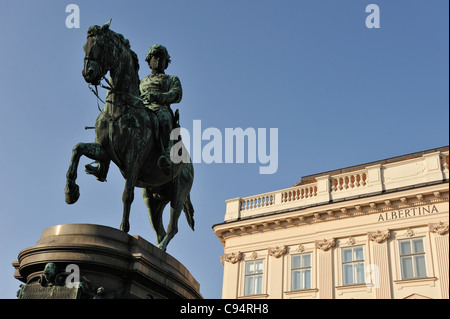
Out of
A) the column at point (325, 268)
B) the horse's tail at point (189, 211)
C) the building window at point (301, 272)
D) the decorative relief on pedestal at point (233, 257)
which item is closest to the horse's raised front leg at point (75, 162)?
the horse's tail at point (189, 211)

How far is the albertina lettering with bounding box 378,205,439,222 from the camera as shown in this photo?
2388cm

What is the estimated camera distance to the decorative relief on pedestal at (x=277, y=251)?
26859mm

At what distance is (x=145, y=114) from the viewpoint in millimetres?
7109

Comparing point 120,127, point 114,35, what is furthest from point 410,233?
point 114,35

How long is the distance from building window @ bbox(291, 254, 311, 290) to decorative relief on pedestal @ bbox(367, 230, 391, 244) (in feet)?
10.7

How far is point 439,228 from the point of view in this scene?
75.8 ft

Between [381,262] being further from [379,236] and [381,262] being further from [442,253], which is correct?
[442,253]

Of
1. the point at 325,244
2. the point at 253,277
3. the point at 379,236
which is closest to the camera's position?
the point at 379,236

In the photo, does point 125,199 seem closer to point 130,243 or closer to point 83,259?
point 130,243

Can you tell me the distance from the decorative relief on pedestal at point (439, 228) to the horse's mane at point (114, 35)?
62.7 feet

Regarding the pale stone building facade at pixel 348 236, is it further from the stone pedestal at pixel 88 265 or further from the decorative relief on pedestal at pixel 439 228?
the stone pedestal at pixel 88 265

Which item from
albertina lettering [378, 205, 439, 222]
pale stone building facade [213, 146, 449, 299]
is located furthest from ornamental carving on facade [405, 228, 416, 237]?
albertina lettering [378, 205, 439, 222]

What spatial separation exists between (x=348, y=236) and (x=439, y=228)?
414 cm
